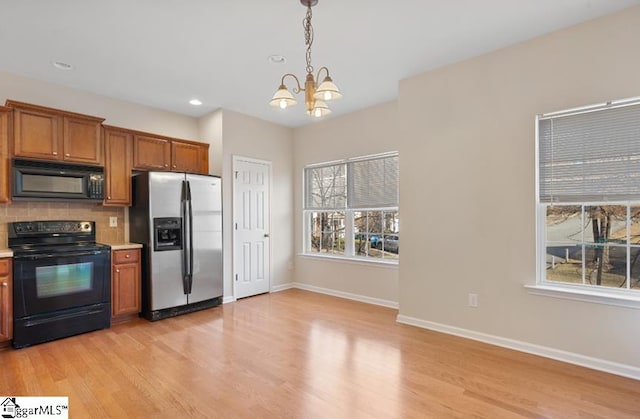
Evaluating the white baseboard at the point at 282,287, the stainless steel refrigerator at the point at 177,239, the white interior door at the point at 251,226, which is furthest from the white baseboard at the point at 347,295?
the stainless steel refrigerator at the point at 177,239

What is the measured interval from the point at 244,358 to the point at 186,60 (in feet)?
9.33

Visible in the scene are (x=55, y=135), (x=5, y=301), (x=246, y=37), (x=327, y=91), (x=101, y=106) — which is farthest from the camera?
(x=101, y=106)

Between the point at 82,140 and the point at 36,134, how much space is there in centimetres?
40

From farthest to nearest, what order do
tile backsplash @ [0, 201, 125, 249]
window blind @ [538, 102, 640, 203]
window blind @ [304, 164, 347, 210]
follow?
window blind @ [304, 164, 347, 210] < tile backsplash @ [0, 201, 125, 249] < window blind @ [538, 102, 640, 203]

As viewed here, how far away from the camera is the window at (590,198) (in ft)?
8.67

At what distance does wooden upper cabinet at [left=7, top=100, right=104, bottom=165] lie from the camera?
338 centimetres

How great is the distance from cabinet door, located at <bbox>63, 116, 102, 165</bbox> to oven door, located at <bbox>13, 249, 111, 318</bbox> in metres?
1.05

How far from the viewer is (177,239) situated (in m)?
4.25

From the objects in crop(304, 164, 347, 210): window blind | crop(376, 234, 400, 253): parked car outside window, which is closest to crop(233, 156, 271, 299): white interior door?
crop(304, 164, 347, 210): window blind

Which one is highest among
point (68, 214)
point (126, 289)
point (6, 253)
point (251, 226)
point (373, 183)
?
point (373, 183)

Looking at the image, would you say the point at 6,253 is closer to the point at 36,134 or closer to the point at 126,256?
the point at 126,256

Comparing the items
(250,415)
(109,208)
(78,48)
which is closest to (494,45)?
(250,415)

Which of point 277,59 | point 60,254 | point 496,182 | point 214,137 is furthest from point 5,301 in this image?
point 496,182

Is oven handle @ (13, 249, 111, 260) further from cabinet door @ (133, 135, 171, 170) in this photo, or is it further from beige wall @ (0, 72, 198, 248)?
cabinet door @ (133, 135, 171, 170)
